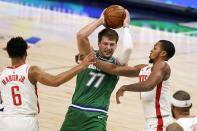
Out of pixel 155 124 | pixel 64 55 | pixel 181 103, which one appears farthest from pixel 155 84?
pixel 64 55

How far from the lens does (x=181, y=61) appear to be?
42.1 feet

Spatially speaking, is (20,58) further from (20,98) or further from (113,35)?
(113,35)

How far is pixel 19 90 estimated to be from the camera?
5449 millimetres

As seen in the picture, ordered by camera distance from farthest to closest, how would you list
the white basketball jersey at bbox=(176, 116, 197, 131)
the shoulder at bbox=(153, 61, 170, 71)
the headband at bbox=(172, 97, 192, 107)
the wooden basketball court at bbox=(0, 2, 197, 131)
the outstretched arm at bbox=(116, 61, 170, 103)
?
the wooden basketball court at bbox=(0, 2, 197, 131) → the shoulder at bbox=(153, 61, 170, 71) → the outstretched arm at bbox=(116, 61, 170, 103) → the headband at bbox=(172, 97, 192, 107) → the white basketball jersey at bbox=(176, 116, 197, 131)

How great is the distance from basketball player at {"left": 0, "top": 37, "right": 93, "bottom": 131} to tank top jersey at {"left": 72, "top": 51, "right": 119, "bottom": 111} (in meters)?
0.49

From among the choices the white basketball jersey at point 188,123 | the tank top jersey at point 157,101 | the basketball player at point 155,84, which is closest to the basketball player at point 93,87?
the basketball player at point 155,84

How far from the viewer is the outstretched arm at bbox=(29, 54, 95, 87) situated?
5.23m

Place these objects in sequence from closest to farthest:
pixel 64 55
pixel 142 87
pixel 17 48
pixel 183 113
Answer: pixel 183 113 → pixel 17 48 → pixel 142 87 → pixel 64 55

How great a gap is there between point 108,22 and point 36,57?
635 centimetres

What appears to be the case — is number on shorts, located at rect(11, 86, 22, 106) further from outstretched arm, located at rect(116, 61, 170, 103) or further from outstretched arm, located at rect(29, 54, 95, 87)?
outstretched arm, located at rect(116, 61, 170, 103)

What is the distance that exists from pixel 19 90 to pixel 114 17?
46.3 inches

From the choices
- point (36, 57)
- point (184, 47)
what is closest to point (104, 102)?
point (36, 57)

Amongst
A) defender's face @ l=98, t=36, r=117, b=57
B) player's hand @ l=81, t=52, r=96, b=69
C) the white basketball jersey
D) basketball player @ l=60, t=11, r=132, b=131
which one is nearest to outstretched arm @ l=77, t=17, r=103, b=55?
basketball player @ l=60, t=11, r=132, b=131

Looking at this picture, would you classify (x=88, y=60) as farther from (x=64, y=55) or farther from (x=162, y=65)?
(x=64, y=55)
